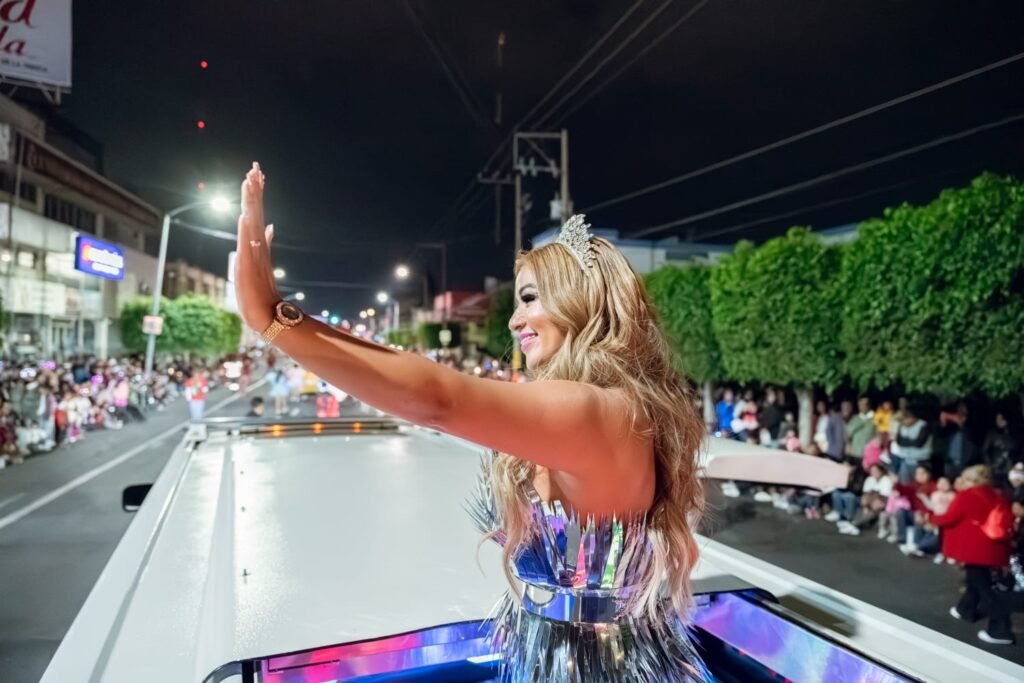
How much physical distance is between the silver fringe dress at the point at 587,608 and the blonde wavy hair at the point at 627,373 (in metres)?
Result: 0.03

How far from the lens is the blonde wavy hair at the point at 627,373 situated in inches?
53.4

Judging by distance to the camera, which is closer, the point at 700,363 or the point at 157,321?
the point at 700,363

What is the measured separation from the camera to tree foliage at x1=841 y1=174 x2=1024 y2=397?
297 inches

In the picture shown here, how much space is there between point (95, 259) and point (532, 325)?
25.1 feet

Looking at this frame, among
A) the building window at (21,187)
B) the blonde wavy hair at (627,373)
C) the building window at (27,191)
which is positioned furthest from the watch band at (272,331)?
the building window at (27,191)

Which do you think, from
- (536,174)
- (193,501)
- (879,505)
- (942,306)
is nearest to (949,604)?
(879,505)

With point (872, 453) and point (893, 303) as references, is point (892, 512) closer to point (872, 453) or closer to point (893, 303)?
point (872, 453)

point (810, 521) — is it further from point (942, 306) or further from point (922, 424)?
point (942, 306)

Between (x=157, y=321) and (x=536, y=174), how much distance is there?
10.6 metres

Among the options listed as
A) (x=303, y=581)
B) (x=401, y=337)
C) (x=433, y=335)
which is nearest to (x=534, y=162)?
(x=303, y=581)

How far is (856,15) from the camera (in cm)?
741

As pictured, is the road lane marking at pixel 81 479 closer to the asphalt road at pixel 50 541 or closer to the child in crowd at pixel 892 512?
the asphalt road at pixel 50 541

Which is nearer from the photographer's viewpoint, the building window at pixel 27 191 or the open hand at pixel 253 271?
the open hand at pixel 253 271

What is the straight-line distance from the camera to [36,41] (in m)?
4.36
